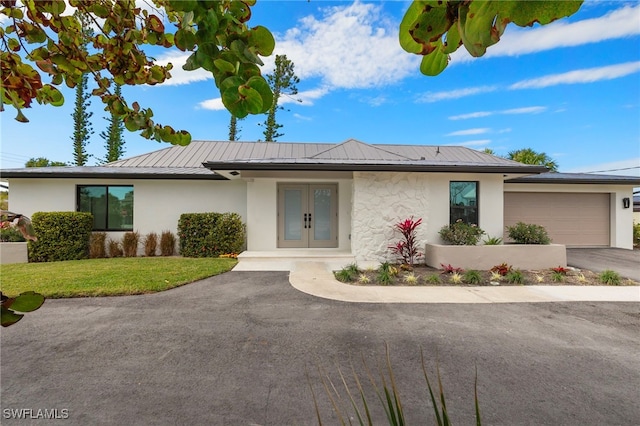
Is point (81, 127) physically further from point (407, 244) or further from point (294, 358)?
point (294, 358)

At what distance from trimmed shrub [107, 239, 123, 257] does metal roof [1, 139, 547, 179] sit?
7.96 feet

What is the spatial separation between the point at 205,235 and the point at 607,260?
14.0m

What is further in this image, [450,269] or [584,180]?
[584,180]

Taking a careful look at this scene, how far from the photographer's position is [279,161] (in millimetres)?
8484

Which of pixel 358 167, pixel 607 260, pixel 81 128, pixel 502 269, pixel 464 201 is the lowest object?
pixel 607 260

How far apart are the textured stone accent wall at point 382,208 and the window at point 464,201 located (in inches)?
41.3

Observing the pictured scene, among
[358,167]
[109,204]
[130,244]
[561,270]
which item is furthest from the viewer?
[109,204]

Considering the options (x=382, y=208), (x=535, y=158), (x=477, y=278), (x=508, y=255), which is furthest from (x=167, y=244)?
(x=535, y=158)

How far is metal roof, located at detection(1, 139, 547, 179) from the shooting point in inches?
329

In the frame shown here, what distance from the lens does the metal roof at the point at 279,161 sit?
835cm

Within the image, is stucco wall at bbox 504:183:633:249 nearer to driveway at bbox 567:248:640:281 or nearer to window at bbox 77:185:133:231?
driveway at bbox 567:248:640:281

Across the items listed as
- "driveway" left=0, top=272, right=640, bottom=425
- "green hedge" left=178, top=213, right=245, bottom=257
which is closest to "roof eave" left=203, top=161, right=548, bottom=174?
"green hedge" left=178, top=213, right=245, bottom=257

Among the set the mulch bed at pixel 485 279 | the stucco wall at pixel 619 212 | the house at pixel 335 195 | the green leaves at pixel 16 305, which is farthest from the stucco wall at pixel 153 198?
the stucco wall at pixel 619 212

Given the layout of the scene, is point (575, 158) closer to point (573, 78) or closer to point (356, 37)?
point (573, 78)
